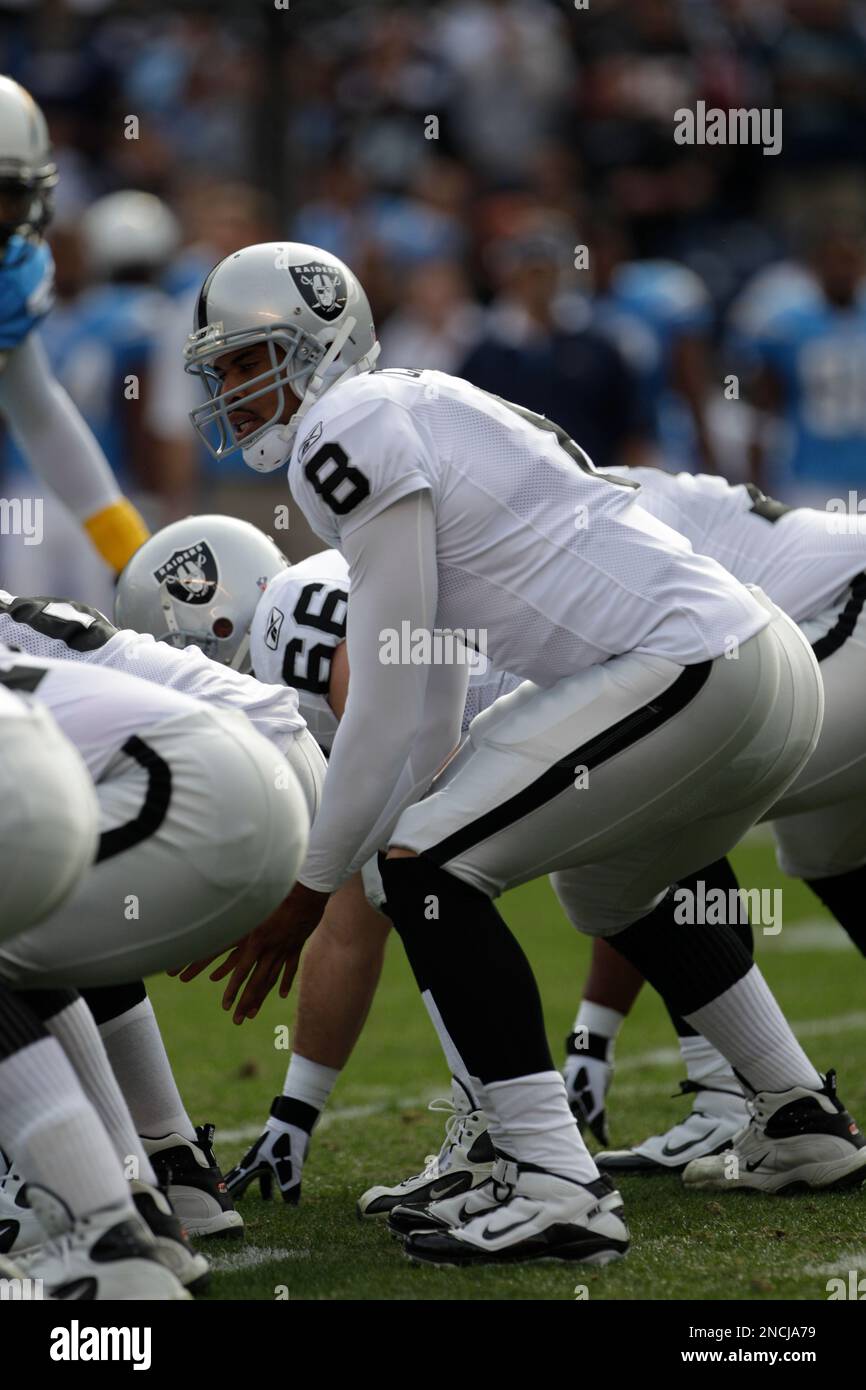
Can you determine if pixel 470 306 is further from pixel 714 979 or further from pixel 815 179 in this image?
pixel 714 979

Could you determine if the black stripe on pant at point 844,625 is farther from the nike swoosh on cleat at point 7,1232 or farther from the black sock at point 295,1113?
the nike swoosh on cleat at point 7,1232

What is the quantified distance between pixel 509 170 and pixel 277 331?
9110mm

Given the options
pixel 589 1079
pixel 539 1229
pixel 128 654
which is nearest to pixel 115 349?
pixel 589 1079

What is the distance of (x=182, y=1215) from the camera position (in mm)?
3404

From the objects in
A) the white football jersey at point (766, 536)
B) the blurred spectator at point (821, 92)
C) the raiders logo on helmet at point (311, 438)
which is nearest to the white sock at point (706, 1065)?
the white football jersey at point (766, 536)

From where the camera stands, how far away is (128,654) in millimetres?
3277

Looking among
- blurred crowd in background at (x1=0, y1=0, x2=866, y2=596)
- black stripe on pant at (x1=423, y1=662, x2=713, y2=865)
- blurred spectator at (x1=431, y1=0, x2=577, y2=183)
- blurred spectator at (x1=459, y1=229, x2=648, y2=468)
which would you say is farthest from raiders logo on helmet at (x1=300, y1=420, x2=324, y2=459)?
blurred spectator at (x1=431, y1=0, x2=577, y2=183)

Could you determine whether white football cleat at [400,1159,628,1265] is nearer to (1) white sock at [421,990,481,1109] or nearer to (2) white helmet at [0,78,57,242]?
(1) white sock at [421,990,481,1109]

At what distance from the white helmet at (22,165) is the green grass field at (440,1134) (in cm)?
216

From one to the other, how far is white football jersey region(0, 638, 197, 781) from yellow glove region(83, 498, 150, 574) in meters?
2.58

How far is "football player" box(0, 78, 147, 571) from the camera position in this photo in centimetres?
508

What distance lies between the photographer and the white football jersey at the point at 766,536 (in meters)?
3.99

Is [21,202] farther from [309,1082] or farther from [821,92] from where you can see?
[821,92]

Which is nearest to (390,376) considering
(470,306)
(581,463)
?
(581,463)
